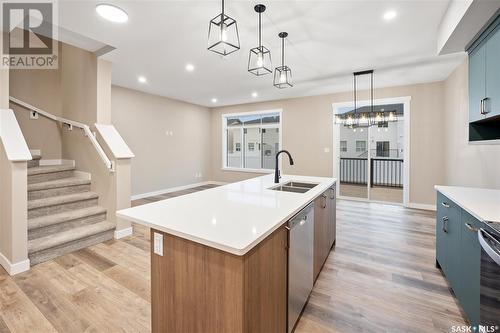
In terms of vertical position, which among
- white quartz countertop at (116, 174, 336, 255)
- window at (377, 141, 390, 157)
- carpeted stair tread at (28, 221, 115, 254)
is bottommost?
carpeted stair tread at (28, 221, 115, 254)

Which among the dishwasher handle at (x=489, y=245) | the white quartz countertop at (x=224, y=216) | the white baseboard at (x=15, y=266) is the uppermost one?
the white quartz countertop at (x=224, y=216)

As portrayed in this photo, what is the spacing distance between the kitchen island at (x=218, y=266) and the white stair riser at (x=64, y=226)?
7.46 ft

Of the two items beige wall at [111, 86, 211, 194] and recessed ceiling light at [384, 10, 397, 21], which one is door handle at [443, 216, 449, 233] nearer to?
recessed ceiling light at [384, 10, 397, 21]

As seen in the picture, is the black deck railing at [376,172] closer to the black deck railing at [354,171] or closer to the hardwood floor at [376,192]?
the black deck railing at [354,171]

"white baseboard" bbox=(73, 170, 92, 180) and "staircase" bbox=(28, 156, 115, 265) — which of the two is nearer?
"staircase" bbox=(28, 156, 115, 265)

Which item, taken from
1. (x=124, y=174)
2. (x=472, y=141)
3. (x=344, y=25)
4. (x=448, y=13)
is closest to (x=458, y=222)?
(x=472, y=141)

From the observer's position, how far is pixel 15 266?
2328mm

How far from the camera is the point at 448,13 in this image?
231cm

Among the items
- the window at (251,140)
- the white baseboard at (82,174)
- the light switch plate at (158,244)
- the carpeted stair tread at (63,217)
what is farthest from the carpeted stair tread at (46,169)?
the window at (251,140)

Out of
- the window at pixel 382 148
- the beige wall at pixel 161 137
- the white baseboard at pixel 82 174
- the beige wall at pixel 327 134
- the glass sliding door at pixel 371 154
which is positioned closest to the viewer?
the white baseboard at pixel 82 174

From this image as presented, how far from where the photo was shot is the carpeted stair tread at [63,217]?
274 centimetres

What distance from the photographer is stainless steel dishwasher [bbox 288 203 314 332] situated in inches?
60.2

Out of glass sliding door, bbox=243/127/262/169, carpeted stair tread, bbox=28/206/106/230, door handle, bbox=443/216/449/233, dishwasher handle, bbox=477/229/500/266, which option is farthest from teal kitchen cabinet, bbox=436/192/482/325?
glass sliding door, bbox=243/127/262/169

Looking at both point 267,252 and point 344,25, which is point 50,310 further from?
point 344,25
